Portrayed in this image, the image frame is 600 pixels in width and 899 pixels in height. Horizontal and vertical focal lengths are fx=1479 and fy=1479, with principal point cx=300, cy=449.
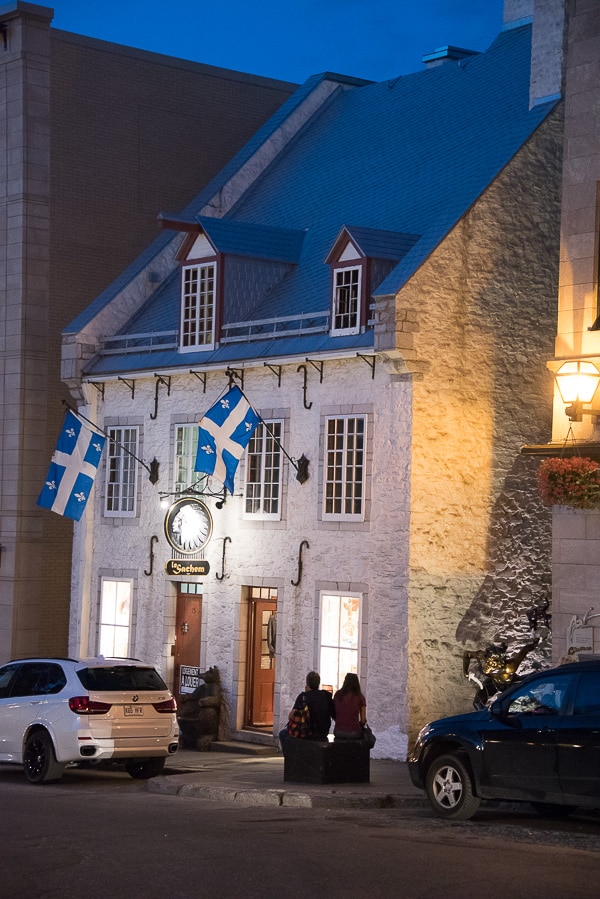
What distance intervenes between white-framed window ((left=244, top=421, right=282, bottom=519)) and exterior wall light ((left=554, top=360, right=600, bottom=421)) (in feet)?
23.1

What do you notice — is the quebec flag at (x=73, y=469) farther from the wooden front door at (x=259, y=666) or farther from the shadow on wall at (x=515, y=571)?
the shadow on wall at (x=515, y=571)

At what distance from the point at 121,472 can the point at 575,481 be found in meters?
11.7

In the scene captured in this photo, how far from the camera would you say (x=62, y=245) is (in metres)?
29.5

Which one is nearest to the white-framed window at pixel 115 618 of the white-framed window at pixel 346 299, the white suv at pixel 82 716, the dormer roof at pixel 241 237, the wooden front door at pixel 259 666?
the wooden front door at pixel 259 666

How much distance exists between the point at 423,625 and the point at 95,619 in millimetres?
7985

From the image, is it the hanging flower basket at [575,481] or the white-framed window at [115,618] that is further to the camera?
the white-framed window at [115,618]

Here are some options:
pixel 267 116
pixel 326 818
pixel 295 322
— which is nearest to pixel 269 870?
pixel 326 818

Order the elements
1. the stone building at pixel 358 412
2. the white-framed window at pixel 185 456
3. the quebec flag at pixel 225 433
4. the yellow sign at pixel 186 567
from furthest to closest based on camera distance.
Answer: the white-framed window at pixel 185 456, the yellow sign at pixel 186 567, the quebec flag at pixel 225 433, the stone building at pixel 358 412

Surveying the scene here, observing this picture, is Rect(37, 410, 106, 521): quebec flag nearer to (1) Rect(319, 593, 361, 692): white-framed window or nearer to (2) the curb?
(1) Rect(319, 593, 361, 692): white-framed window

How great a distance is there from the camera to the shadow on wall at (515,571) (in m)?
22.5

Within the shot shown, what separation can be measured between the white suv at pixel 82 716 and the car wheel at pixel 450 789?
15.7 feet

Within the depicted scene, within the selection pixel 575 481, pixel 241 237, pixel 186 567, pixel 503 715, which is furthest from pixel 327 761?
pixel 241 237

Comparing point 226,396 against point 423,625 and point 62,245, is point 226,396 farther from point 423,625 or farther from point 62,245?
point 62,245

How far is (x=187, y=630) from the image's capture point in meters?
25.7
